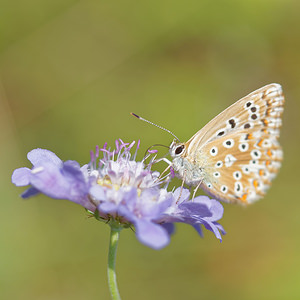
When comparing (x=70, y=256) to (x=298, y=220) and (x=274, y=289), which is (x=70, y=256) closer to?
(x=274, y=289)

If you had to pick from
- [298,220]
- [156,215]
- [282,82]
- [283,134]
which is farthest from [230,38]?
[156,215]

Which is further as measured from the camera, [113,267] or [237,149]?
[237,149]

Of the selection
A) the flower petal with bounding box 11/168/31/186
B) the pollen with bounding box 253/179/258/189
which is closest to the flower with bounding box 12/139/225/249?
the flower petal with bounding box 11/168/31/186

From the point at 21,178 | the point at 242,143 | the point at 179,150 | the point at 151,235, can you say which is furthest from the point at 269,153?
the point at 21,178

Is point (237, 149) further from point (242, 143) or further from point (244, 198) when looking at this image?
point (244, 198)

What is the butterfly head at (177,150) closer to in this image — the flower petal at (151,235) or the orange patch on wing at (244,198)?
the orange patch on wing at (244,198)

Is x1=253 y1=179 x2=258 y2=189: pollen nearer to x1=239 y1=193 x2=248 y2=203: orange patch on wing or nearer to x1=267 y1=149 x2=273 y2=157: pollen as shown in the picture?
x1=239 y1=193 x2=248 y2=203: orange patch on wing
